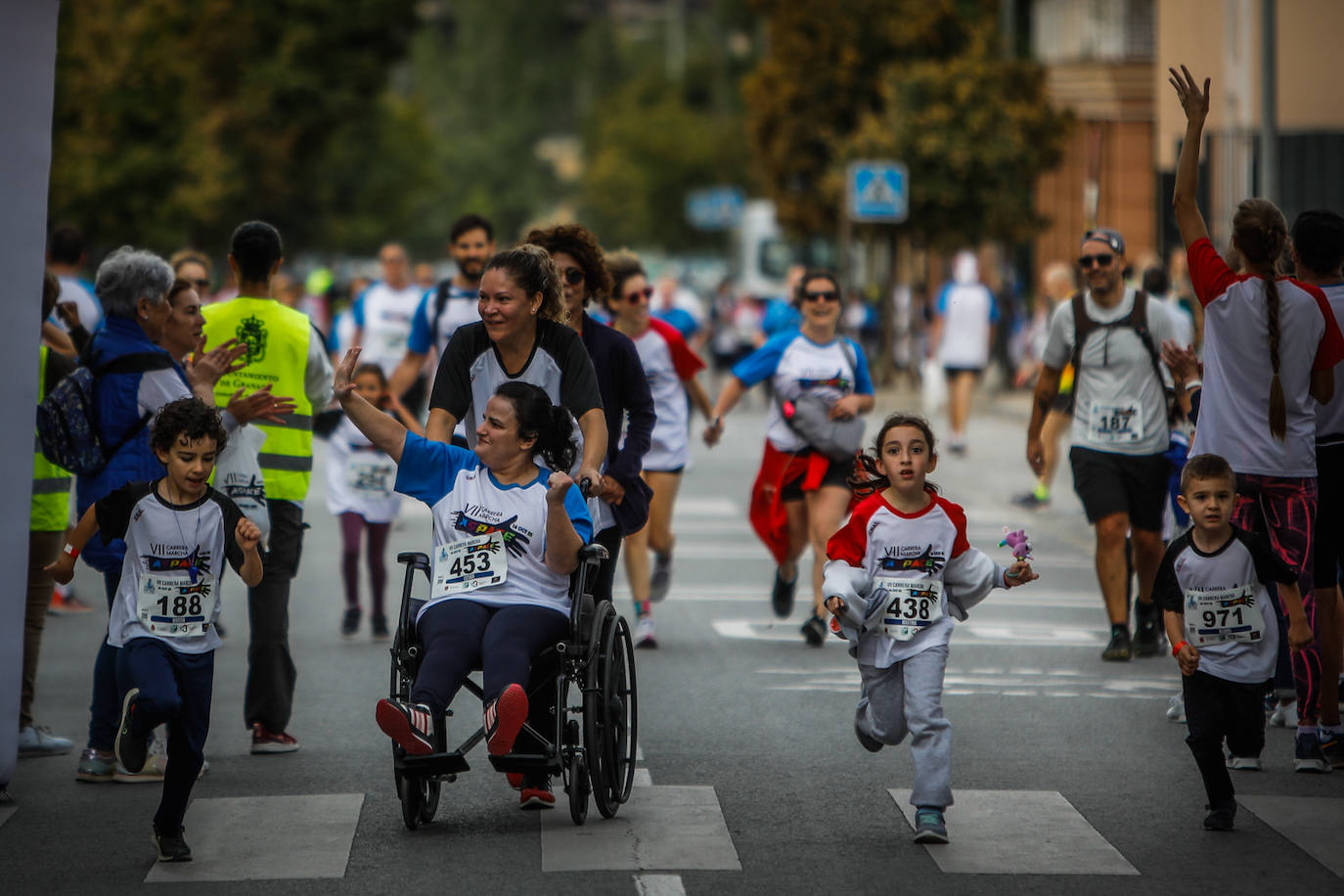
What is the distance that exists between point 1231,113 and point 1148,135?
11375mm

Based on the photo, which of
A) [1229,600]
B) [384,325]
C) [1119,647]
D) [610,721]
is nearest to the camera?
[610,721]

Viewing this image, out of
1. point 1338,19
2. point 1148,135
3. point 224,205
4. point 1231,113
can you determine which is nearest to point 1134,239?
point 1148,135

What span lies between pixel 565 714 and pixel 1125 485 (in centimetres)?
449

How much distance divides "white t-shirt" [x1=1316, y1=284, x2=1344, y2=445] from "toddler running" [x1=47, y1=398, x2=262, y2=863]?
13.1 ft

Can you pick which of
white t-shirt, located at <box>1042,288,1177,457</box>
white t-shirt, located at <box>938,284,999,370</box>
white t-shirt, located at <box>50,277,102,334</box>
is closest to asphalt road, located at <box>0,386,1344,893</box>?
white t-shirt, located at <box>1042,288,1177,457</box>

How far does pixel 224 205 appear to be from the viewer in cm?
4272

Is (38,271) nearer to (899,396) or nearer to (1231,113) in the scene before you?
(1231,113)

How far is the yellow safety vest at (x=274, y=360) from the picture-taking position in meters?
8.45

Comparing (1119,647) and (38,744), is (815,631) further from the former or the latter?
(38,744)

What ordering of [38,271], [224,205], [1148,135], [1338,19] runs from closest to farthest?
[38,271], [1338,19], [1148,135], [224,205]

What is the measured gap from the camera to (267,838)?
Result: 264 inches

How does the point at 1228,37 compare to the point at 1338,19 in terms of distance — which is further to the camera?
the point at 1228,37

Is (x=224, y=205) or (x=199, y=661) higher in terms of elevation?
(x=224, y=205)

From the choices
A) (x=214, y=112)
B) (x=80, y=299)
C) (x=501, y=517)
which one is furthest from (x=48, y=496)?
(x=214, y=112)
